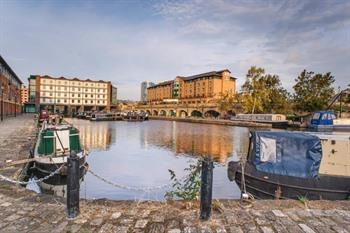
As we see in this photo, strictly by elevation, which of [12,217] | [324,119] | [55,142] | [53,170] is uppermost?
[324,119]

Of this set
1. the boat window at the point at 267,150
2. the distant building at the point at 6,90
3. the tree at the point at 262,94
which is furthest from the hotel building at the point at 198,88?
the boat window at the point at 267,150

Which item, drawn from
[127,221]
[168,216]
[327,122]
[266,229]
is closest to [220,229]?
[266,229]

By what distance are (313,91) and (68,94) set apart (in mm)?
94326

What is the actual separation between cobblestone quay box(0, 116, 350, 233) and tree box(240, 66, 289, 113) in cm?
6367

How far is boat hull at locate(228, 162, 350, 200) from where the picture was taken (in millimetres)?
9914

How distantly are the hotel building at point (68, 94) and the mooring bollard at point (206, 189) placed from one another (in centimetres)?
11093

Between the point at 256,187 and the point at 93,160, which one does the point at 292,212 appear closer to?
the point at 256,187

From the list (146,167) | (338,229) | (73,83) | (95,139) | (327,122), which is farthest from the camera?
(73,83)

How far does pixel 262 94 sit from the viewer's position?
67.7m

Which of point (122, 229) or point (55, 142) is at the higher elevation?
point (55, 142)

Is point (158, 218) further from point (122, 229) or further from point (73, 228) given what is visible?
point (73, 228)

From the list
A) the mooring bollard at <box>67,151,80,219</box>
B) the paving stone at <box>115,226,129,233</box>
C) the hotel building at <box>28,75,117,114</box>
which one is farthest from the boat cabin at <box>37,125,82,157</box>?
the hotel building at <box>28,75,117,114</box>

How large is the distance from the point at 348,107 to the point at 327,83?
17608 mm

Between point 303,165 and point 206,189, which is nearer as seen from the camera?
point 206,189
